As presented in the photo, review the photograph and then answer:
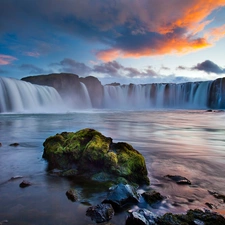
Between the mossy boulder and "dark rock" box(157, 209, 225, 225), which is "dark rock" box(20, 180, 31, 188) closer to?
the mossy boulder

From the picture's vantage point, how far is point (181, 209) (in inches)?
122

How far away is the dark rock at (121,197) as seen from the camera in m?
3.08

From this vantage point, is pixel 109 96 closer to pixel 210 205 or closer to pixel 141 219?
pixel 210 205

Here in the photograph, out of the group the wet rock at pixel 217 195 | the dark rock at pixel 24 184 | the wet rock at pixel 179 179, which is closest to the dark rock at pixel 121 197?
the wet rock at pixel 179 179

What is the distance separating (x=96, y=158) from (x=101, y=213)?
5.92 ft

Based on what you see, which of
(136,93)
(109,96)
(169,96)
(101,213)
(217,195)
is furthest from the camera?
(109,96)

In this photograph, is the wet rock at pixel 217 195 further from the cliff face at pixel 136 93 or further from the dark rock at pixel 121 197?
the cliff face at pixel 136 93

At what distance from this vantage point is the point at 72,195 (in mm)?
3424

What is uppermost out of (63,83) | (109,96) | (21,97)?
(63,83)

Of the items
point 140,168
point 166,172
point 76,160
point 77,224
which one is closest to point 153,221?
point 77,224

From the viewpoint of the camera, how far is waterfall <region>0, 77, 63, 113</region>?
33.4 metres

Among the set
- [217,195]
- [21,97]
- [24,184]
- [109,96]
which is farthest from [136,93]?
[24,184]

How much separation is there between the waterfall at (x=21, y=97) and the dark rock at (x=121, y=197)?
34.7 metres

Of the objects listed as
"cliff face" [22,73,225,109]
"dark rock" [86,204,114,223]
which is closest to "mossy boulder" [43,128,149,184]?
"dark rock" [86,204,114,223]
